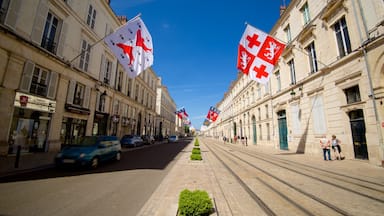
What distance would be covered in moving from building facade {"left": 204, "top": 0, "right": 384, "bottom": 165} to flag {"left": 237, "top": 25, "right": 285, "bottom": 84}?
3895mm

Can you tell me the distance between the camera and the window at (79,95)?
1611 centimetres

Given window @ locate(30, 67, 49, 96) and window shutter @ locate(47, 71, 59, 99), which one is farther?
window shutter @ locate(47, 71, 59, 99)

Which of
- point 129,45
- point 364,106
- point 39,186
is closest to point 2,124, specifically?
point 39,186

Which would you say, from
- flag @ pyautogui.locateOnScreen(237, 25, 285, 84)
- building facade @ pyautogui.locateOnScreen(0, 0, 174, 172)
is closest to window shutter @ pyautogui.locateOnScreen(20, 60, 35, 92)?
building facade @ pyautogui.locateOnScreen(0, 0, 174, 172)

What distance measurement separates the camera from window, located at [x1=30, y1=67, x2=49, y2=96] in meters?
11.8

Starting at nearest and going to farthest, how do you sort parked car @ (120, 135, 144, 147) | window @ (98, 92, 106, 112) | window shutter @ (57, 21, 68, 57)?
window shutter @ (57, 21, 68, 57) < window @ (98, 92, 106, 112) < parked car @ (120, 135, 144, 147)

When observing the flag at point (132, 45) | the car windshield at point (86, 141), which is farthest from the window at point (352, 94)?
the car windshield at point (86, 141)

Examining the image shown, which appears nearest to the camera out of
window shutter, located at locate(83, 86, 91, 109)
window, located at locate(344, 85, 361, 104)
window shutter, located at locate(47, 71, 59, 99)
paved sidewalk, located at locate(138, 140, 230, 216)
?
paved sidewalk, located at locate(138, 140, 230, 216)

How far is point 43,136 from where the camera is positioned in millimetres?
12711

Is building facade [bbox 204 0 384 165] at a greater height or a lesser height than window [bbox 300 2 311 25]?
lesser

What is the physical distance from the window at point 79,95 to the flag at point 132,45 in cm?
857

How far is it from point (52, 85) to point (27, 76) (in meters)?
2.13

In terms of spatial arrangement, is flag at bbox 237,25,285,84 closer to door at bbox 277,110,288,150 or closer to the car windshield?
door at bbox 277,110,288,150

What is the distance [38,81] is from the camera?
12141 mm
